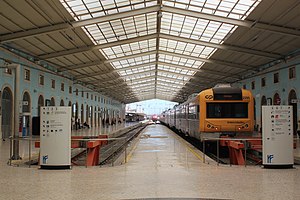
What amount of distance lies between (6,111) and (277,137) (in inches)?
893

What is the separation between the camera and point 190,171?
10.1 metres

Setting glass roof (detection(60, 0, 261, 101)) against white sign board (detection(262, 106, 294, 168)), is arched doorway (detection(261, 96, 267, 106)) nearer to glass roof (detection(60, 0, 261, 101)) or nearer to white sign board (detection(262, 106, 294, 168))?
glass roof (detection(60, 0, 261, 101))

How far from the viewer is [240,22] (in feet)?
81.7

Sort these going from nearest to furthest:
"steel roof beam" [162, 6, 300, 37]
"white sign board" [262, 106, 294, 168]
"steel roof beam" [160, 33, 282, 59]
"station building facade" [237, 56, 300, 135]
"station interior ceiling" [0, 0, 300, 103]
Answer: "white sign board" [262, 106, 294, 168]
"station interior ceiling" [0, 0, 300, 103]
"steel roof beam" [162, 6, 300, 37]
"station building facade" [237, 56, 300, 135]
"steel roof beam" [160, 33, 282, 59]

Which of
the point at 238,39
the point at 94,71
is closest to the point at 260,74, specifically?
the point at 238,39

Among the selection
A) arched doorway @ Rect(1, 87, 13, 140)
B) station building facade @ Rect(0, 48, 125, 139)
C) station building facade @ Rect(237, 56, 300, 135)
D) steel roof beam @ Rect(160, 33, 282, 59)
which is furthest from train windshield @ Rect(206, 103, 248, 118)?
arched doorway @ Rect(1, 87, 13, 140)

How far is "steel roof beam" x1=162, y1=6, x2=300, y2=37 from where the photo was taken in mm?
24219

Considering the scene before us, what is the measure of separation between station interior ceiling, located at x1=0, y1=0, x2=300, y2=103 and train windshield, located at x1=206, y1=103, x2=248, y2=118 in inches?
287

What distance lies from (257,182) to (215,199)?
7.36ft

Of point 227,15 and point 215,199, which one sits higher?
point 227,15

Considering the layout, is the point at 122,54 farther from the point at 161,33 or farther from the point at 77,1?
the point at 77,1

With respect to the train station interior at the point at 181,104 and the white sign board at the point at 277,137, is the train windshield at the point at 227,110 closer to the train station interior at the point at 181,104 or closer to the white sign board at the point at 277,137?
the train station interior at the point at 181,104

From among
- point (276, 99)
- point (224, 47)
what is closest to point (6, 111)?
point (224, 47)

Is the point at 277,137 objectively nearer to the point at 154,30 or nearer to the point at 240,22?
the point at 240,22
